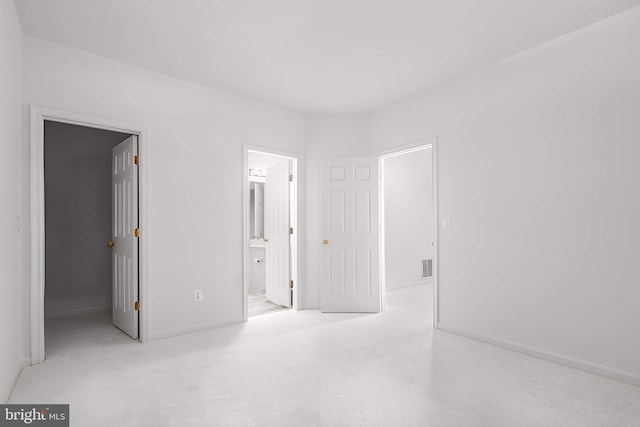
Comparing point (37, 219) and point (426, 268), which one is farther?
point (426, 268)

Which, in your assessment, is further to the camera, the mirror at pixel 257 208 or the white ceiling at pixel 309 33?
the mirror at pixel 257 208

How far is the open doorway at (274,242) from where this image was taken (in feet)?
15.2

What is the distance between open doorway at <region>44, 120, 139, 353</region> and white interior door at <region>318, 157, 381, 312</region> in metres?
2.43

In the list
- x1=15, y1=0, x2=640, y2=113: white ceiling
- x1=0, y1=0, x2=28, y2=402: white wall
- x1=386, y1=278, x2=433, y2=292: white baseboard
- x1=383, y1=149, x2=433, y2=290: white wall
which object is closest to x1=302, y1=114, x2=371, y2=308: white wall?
x1=15, y1=0, x2=640, y2=113: white ceiling

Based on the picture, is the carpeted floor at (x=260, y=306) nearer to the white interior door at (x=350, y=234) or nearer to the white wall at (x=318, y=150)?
the white wall at (x=318, y=150)

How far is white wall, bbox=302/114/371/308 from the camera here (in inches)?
182

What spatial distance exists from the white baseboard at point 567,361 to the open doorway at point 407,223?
91.1 inches

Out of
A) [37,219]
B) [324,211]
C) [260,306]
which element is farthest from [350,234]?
[37,219]

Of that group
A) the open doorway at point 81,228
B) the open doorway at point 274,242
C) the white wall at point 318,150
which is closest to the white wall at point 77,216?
the open doorway at point 81,228

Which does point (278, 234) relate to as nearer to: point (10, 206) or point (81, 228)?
point (81, 228)

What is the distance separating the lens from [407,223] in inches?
243

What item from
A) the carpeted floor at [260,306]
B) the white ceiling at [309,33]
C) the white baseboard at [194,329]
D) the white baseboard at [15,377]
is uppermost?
the white ceiling at [309,33]

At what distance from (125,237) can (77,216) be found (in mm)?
1608

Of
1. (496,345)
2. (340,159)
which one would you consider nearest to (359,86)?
(340,159)
